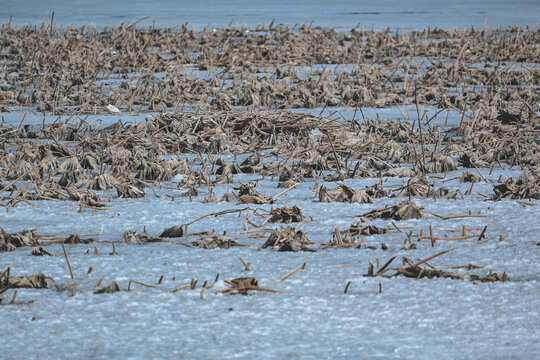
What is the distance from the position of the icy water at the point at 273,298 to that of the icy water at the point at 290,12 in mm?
10015

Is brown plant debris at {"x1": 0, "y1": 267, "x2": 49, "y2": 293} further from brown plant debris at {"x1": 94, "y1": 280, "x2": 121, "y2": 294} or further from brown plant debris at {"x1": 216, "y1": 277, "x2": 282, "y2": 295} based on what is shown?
brown plant debris at {"x1": 216, "y1": 277, "x2": 282, "y2": 295}

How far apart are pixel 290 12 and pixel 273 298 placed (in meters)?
15.3

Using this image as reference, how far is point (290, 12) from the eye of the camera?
17172mm

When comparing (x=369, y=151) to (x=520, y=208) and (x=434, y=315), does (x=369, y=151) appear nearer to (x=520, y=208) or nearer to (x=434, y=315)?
(x=520, y=208)

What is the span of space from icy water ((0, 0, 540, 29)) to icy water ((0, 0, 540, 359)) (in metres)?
10.0

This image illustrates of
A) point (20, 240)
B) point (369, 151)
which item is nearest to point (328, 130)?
point (369, 151)

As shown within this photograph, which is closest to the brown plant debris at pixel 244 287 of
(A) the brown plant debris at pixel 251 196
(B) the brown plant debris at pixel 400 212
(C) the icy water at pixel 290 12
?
(B) the brown plant debris at pixel 400 212

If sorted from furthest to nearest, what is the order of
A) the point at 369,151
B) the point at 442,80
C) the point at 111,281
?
the point at 442,80 < the point at 369,151 < the point at 111,281

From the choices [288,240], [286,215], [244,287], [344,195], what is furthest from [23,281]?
[344,195]

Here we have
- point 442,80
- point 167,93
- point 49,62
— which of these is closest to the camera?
point 167,93

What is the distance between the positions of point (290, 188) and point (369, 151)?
1.17 metres

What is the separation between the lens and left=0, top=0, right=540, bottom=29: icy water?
1455 cm

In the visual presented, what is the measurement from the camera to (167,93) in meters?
6.78

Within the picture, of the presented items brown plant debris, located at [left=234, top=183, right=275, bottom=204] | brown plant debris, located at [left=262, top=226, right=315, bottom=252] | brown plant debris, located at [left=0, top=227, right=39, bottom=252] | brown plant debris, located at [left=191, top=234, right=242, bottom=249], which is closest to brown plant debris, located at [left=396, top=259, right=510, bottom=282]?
brown plant debris, located at [left=262, top=226, right=315, bottom=252]
